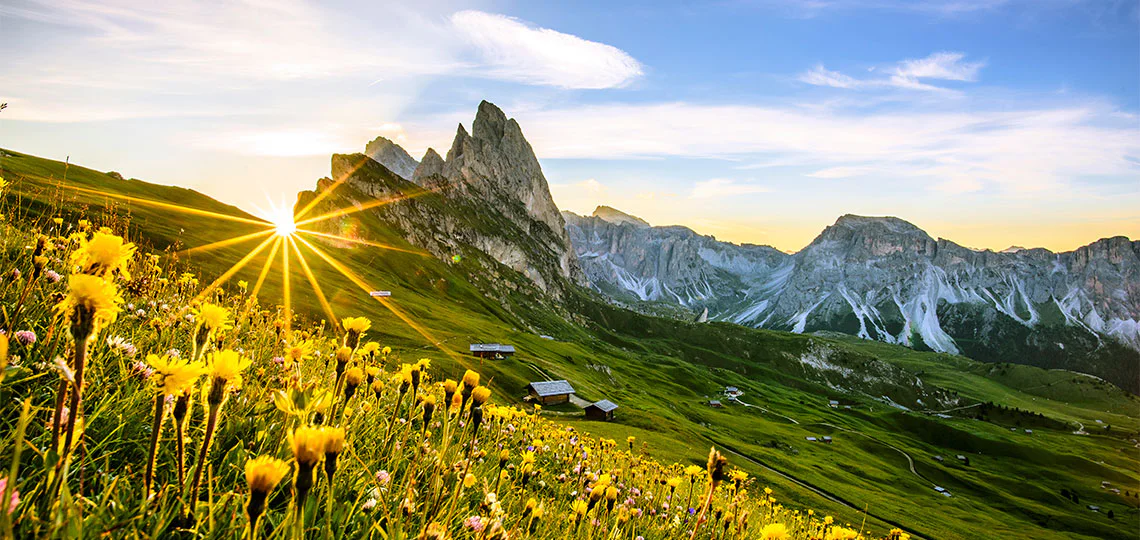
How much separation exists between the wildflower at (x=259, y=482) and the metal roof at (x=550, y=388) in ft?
238

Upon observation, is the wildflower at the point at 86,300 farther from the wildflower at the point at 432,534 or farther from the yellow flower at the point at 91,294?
the wildflower at the point at 432,534

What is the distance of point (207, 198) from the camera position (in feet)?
416

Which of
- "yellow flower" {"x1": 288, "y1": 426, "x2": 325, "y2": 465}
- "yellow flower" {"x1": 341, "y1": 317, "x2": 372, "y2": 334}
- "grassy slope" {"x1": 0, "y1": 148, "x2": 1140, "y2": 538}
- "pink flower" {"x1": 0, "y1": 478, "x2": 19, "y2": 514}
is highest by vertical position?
"yellow flower" {"x1": 341, "y1": 317, "x2": 372, "y2": 334}

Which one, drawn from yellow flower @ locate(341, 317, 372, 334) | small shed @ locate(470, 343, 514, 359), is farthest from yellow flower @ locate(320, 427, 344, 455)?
small shed @ locate(470, 343, 514, 359)

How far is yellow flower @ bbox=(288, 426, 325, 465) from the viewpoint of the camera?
5.88 feet

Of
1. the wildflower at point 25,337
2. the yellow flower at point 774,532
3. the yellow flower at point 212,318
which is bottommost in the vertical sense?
the yellow flower at point 774,532

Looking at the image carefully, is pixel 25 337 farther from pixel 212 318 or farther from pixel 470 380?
pixel 470 380

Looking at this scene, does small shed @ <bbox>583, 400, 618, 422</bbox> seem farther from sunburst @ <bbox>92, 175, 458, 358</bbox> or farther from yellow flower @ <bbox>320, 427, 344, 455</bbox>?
yellow flower @ <bbox>320, 427, 344, 455</bbox>

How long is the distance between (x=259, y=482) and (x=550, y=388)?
7704 cm

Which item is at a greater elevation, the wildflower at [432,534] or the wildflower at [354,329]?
the wildflower at [354,329]

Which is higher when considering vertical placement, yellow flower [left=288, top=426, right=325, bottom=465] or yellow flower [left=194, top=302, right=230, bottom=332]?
yellow flower [left=194, top=302, right=230, bottom=332]

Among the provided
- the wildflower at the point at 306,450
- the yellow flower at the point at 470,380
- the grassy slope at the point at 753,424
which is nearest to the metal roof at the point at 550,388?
the grassy slope at the point at 753,424

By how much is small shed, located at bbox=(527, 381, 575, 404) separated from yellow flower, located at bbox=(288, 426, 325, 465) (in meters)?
71.5

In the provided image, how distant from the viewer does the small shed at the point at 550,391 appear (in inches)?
2867
